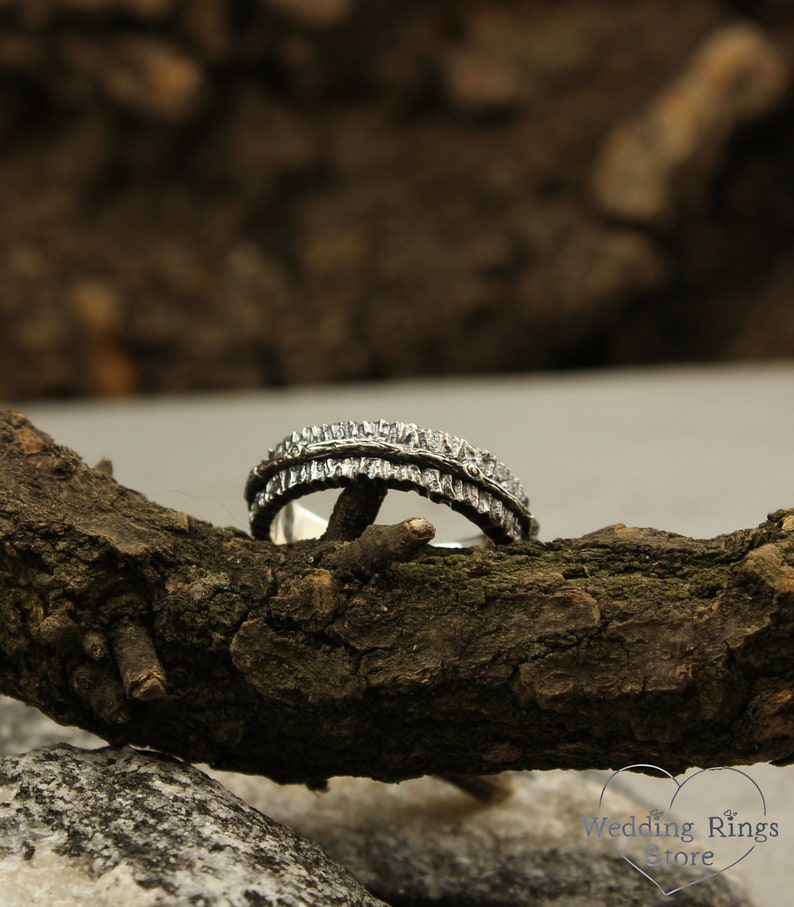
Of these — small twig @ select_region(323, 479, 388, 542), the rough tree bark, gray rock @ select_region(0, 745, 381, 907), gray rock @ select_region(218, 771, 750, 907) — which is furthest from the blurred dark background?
gray rock @ select_region(0, 745, 381, 907)

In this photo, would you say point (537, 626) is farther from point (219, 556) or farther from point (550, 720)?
point (219, 556)

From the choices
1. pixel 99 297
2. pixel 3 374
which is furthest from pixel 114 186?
pixel 3 374

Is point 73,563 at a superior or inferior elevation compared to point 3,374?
inferior

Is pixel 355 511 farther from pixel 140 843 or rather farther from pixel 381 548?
pixel 140 843

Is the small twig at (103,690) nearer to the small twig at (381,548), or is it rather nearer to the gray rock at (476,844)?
the small twig at (381,548)

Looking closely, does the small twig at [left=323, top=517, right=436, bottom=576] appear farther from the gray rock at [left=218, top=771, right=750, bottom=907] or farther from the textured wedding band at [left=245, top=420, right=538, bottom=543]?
the gray rock at [left=218, top=771, right=750, bottom=907]

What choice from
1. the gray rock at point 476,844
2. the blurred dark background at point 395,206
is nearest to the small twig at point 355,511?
the gray rock at point 476,844

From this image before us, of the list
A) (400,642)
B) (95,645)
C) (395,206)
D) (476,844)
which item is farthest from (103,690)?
(395,206)
